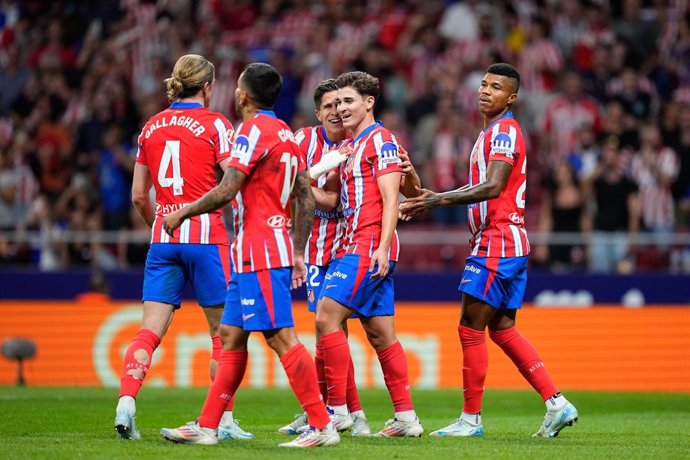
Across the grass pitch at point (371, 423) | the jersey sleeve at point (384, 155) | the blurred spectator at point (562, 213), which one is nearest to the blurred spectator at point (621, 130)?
the blurred spectator at point (562, 213)

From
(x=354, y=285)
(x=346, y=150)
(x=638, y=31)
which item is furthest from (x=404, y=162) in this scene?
(x=638, y=31)

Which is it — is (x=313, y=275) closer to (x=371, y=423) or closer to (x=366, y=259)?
(x=366, y=259)

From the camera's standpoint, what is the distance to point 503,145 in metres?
9.11

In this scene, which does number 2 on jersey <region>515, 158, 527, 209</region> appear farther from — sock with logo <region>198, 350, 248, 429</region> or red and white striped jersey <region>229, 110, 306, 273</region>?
sock with logo <region>198, 350, 248, 429</region>

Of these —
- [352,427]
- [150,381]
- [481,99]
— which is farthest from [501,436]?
[150,381]

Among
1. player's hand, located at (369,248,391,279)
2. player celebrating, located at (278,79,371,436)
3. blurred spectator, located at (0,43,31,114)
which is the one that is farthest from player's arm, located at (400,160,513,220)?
blurred spectator, located at (0,43,31,114)

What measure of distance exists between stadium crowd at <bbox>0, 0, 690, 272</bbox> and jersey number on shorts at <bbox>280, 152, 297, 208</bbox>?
1003 cm

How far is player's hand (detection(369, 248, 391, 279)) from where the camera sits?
845 centimetres

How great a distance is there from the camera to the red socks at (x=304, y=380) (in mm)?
7695

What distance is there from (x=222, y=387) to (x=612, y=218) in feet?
36.0

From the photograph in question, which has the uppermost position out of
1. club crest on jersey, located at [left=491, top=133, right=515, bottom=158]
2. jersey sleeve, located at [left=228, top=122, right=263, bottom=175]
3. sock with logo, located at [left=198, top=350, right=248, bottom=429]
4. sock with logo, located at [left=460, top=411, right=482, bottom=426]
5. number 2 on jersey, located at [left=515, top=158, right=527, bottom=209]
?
club crest on jersey, located at [left=491, top=133, right=515, bottom=158]

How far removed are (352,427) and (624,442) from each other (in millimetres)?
2083

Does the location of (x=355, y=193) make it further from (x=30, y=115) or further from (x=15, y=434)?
(x=30, y=115)

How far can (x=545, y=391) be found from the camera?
9.23m
